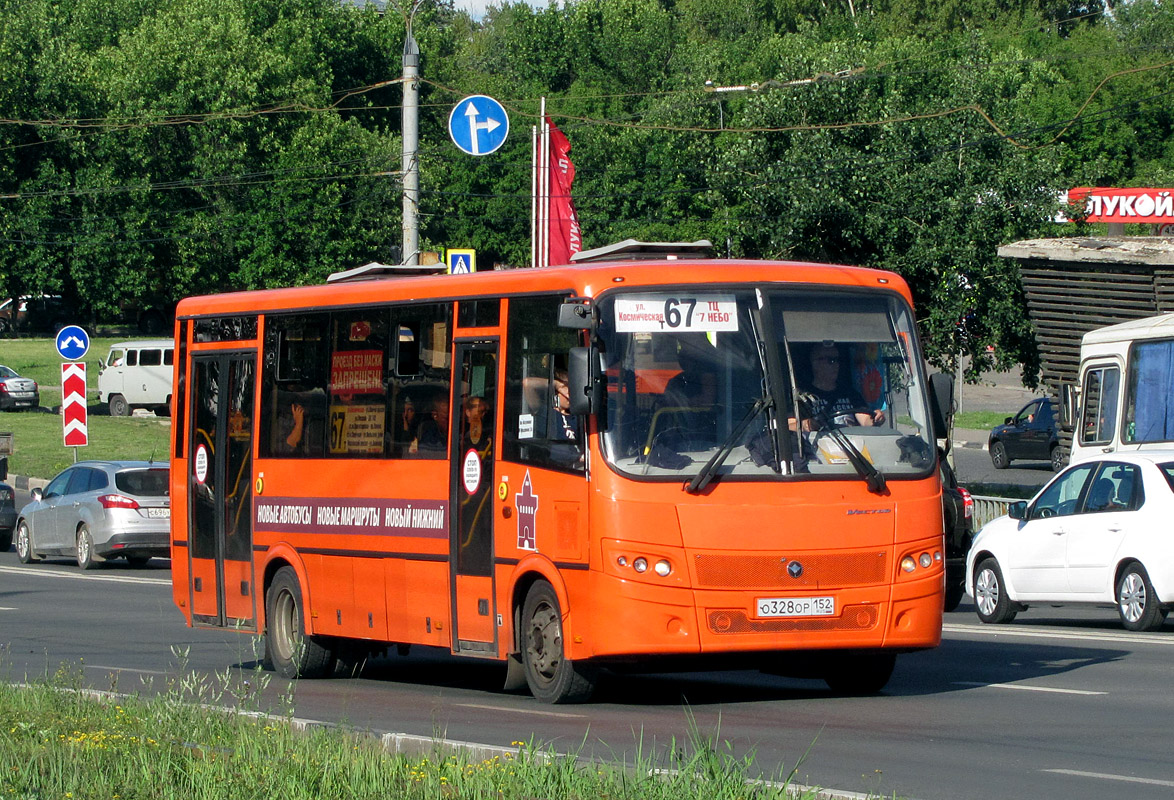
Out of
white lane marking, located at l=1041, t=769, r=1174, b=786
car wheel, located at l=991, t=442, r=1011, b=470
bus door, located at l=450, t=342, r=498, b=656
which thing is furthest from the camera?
car wheel, located at l=991, t=442, r=1011, b=470

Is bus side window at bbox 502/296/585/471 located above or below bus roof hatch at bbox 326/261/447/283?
below

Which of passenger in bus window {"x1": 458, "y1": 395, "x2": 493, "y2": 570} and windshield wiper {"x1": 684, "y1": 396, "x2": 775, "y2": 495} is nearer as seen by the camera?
windshield wiper {"x1": 684, "y1": 396, "x2": 775, "y2": 495}

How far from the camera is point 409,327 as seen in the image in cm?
1205

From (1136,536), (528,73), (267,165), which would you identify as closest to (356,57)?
(528,73)

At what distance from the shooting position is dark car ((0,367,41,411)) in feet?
183

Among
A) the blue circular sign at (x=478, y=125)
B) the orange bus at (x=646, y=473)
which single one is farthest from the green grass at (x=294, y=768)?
the blue circular sign at (x=478, y=125)

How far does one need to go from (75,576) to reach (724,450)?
55.3 feet

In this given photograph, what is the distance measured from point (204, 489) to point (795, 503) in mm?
6142

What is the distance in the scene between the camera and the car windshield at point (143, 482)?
25.2 meters

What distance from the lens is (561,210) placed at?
26.9 meters

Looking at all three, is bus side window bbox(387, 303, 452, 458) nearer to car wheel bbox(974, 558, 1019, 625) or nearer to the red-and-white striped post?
car wheel bbox(974, 558, 1019, 625)

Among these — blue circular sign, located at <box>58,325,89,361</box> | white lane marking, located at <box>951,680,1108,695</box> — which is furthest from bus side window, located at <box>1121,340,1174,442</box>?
blue circular sign, located at <box>58,325,89,361</box>

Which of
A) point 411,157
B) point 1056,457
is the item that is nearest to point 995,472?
point 1056,457

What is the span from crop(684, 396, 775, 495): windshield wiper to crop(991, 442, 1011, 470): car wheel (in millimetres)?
36773
